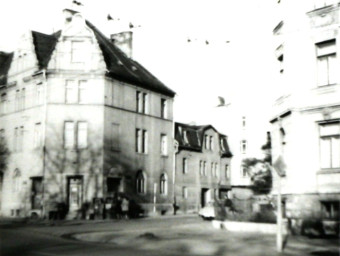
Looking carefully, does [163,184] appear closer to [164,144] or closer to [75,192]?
[164,144]

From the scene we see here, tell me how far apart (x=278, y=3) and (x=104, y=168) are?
19821 mm

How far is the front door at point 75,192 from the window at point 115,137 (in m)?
3.86

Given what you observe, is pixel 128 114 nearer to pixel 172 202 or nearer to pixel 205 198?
pixel 172 202

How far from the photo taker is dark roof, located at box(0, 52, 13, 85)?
1727 inches

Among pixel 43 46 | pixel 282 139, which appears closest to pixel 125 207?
pixel 43 46

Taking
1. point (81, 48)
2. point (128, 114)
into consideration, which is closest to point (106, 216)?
point (128, 114)

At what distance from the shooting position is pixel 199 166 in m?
50.9

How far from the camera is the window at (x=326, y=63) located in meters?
20.0

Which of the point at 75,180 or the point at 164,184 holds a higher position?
the point at 75,180

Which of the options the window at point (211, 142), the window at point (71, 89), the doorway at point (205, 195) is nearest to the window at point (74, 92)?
the window at point (71, 89)

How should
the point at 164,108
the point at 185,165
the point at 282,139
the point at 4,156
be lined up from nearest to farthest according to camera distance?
the point at 282,139, the point at 4,156, the point at 164,108, the point at 185,165

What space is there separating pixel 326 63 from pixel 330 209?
6.06 metres

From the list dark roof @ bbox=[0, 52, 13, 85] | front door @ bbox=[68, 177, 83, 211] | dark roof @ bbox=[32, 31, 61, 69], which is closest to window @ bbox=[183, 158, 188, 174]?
front door @ bbox=[68, 177, 83, 211]

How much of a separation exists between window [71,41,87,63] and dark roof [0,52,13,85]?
9.07 m
